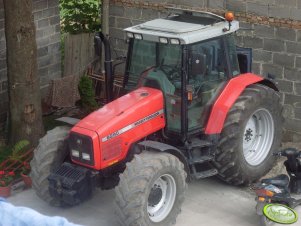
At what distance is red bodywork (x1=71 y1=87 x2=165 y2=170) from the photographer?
316 inches

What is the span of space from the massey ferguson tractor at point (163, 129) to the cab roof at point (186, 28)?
1 cm

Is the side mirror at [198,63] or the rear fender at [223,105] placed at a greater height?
the side mirror at [198,63]

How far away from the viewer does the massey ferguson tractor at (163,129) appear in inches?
315

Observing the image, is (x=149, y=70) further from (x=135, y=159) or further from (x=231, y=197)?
(x=231, y=197)

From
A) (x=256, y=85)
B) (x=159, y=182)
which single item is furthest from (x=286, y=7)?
(x=159, y=182)

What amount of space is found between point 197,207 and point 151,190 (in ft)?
3.83

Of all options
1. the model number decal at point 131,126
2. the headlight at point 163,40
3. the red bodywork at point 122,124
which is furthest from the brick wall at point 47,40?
the headlight at point 163,40

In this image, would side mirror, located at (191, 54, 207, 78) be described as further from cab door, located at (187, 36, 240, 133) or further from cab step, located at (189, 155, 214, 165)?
cab step, located at (189, 155, 214, 165)

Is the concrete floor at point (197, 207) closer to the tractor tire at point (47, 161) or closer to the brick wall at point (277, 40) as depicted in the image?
the tractor tire at point (47, 161)

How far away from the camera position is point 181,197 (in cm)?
825

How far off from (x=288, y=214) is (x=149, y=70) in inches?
99.5

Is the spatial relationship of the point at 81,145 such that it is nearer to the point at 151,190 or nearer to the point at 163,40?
the point at 151,190

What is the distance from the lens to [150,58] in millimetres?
8836

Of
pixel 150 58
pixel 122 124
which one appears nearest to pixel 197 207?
pixel 122 124
